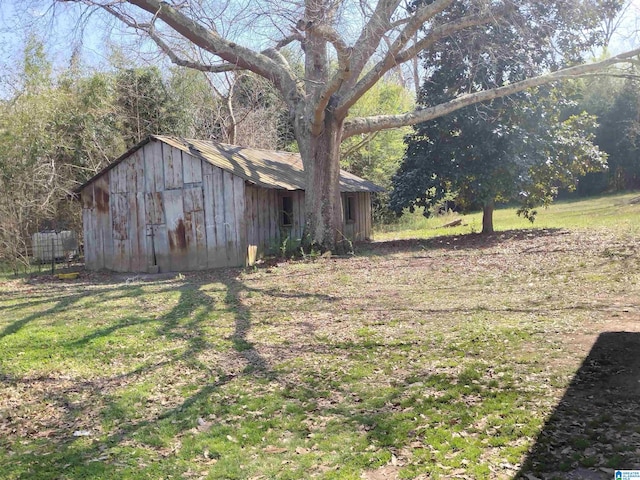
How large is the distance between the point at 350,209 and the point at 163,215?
8176 millimetres

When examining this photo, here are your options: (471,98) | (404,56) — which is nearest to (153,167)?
(404,56)

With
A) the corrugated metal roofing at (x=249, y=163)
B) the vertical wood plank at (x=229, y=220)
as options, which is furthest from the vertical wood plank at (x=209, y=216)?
the corrugated metal roofing at (x=249, y=163)

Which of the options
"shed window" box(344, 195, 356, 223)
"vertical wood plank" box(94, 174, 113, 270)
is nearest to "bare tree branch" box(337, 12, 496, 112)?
"shed window" box(344, 195, 356, 223)

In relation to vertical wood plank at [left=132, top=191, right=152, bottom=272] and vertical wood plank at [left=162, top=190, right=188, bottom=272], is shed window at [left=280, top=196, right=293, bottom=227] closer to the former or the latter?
vertical wood plank at [left=162, top=190, right=188, bottom=272]

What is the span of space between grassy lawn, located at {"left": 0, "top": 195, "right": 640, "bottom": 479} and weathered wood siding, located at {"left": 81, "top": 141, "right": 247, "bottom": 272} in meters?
4.82

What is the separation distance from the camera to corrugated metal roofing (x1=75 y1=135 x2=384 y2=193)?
54.2 feet

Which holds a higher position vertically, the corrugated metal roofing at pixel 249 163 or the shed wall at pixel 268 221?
the corrugated metal roofing at pixel 249 163

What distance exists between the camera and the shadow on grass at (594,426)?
4.02 meters

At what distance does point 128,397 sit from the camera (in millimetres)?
6168

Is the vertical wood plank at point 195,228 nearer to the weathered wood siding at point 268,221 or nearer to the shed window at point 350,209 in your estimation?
the weathered wood siding at point 268,221

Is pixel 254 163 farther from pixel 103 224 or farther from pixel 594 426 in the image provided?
pixel 594 426

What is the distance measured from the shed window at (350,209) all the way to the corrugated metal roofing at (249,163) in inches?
21.6

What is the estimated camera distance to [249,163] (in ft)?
61.4

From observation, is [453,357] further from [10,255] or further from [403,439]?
[10,255]
